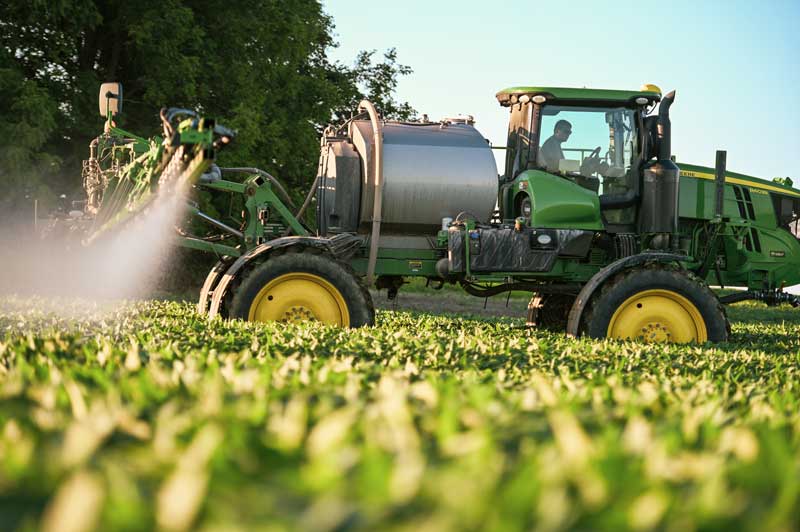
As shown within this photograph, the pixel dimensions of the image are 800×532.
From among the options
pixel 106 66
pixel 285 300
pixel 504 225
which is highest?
pixel 106 66

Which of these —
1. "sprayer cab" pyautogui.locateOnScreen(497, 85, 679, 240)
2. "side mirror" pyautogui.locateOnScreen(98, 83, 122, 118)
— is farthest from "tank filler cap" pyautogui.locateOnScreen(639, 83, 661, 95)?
"side mirror" pyautogui.locateOnScreen(98, 83, 122, 118)

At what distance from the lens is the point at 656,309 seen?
10.7 m

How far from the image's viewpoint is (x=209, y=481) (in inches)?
86.0

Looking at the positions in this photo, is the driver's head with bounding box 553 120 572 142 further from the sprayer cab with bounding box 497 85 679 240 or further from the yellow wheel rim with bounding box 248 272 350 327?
the yellow wheel rim with bounding box 248 272 350 327

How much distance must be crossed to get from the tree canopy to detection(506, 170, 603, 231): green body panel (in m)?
11.3

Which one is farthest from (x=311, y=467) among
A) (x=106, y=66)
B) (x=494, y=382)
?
(x=106, y=66)

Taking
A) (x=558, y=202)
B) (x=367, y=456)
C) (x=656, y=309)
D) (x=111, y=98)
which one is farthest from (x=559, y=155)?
(x=367, y=456)

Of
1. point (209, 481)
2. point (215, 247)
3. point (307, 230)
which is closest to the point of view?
point (209, 481)

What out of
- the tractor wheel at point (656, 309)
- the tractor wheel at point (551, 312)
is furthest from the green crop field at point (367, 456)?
the tractor wheel at point (551, 312)

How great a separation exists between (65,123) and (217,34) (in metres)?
4.89

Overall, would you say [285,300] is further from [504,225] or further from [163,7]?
[163,7]

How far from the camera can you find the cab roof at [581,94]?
460 inches

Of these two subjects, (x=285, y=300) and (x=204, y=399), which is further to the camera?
(x=285, y=300)

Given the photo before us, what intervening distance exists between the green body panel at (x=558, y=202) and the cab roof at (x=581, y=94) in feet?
3.13
